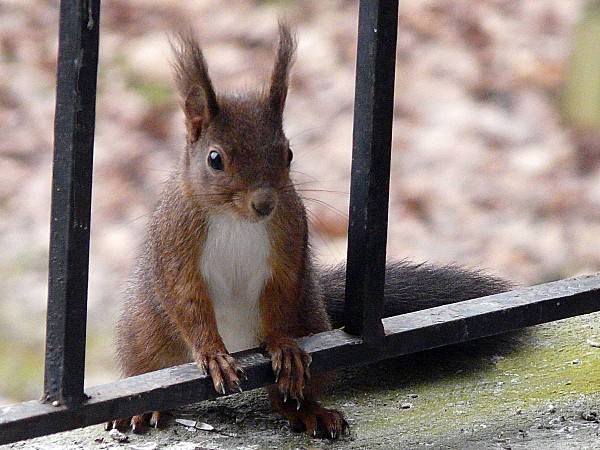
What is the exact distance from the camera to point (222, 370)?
1440mm

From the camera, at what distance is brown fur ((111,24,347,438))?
1.55 m

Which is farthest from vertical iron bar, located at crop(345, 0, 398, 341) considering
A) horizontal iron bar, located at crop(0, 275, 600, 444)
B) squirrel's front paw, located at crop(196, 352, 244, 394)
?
squirrel's front paw, located at crop(196, 352, 244, 394)

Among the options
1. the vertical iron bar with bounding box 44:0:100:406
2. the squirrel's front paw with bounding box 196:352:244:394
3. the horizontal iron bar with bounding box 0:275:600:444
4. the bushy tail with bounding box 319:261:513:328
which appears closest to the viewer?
the vertical iron bar with bounding box 44:0:100:406

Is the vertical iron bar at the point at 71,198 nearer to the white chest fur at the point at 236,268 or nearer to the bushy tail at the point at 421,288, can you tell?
the white chest fur at the point at 236,268

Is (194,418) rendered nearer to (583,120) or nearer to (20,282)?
(20,282)

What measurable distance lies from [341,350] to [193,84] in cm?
38

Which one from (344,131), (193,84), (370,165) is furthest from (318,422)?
(344,131)

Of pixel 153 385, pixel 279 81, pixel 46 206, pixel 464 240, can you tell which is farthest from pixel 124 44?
pixel 153 385

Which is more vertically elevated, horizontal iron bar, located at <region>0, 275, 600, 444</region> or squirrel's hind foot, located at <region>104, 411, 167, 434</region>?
horizontal iron bar, located at <region>0, 275, 600, 444</region>

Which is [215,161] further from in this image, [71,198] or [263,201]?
[71,198]

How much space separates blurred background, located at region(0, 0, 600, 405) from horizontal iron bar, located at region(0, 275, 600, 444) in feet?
4.34

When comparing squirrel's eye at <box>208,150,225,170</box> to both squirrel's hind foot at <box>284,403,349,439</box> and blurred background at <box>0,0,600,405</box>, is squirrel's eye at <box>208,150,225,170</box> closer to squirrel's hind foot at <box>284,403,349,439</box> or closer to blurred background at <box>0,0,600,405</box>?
squirrel's hind foot at <box>284,403,349,439</box>

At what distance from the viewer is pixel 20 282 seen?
304 centimetres

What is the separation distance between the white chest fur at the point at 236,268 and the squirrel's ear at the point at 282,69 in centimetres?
16
